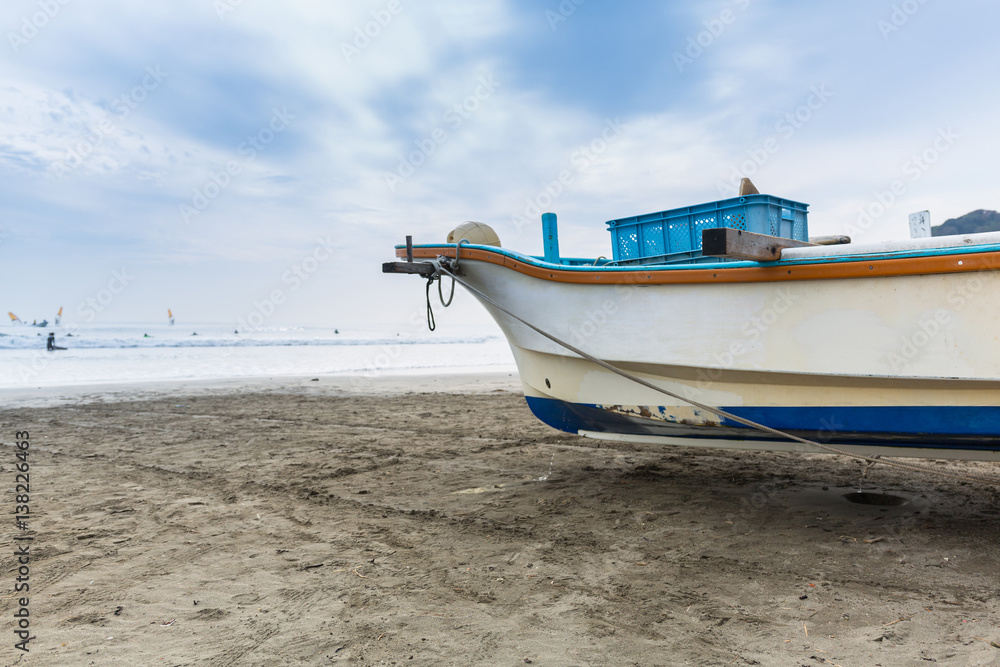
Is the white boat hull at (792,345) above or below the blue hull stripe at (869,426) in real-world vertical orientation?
above

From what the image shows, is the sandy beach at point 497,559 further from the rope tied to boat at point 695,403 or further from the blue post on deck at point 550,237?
the blue post on deck at point 550,237

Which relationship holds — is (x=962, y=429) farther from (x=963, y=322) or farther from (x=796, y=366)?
(x=796, y=366)

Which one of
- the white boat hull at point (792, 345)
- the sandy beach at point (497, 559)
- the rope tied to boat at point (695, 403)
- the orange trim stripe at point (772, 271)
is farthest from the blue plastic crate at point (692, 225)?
→ the sandy beach at point (497, 559)

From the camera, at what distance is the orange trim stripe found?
2.94 metres

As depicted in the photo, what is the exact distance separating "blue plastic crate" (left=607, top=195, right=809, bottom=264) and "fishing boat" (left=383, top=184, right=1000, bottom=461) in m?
0.01

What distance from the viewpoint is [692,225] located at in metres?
4.20

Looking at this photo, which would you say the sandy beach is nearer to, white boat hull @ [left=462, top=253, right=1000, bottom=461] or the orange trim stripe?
white boat hull @ [left=462, top=253, right=1000, bottom=461]

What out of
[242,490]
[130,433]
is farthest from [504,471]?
[130,433]

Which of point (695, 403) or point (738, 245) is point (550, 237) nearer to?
point (695, 403)

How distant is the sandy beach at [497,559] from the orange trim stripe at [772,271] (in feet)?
4.87

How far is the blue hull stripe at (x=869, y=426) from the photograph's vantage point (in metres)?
3.12

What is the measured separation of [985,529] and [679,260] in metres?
2.43

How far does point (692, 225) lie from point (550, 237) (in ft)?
3.87

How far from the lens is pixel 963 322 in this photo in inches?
117
